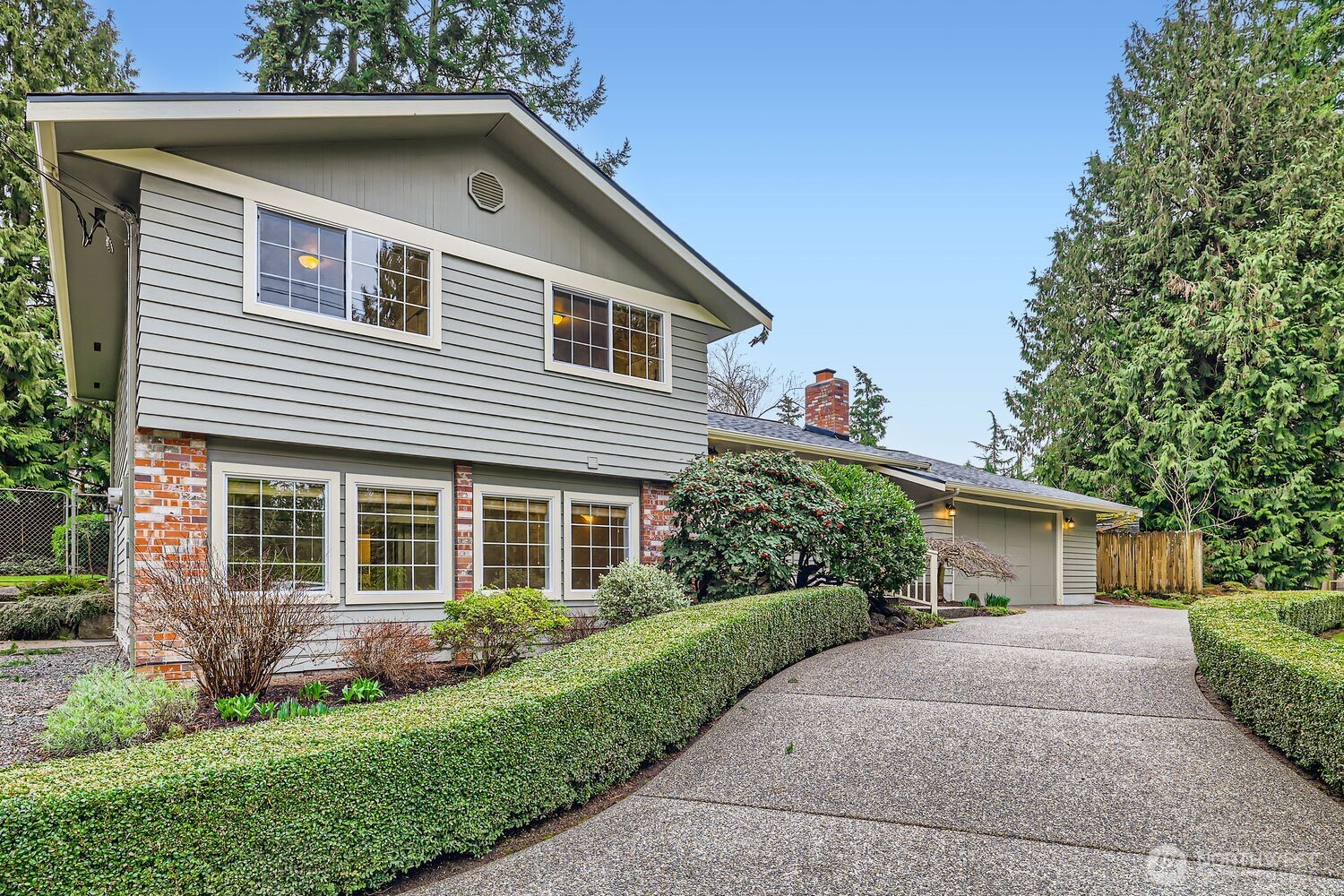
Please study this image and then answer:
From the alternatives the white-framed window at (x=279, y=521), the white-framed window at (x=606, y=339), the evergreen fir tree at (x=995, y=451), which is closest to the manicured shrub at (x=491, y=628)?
the white-framed window at (x=279, y=521)

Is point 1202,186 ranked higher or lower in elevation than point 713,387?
higher

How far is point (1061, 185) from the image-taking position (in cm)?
2894

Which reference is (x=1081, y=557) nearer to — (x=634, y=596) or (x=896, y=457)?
(x=896, y=457)

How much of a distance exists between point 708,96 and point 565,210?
1061 centimetres

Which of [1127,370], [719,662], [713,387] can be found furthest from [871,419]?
[719,662]

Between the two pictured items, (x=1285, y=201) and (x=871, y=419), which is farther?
(x=871, y=419)

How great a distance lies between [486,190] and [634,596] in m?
4.93

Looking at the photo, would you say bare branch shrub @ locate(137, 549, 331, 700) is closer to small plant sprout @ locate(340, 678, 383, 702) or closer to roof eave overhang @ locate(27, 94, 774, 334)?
small plant sprout @ locate(340, 678, 383, 702)

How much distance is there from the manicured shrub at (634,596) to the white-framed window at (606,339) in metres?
2.55

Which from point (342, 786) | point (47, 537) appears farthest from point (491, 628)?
point (47, 537)

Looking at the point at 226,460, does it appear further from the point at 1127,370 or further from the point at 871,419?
the point at 871,419

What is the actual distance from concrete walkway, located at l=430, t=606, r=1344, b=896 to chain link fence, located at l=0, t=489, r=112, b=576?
16.8 metres

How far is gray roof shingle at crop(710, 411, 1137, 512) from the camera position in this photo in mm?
15312

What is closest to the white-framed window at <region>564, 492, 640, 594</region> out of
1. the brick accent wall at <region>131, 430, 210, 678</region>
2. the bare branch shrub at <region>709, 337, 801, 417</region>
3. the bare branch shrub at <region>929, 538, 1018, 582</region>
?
the brick accent wall at <region>131, 430, 210, 678</region>
